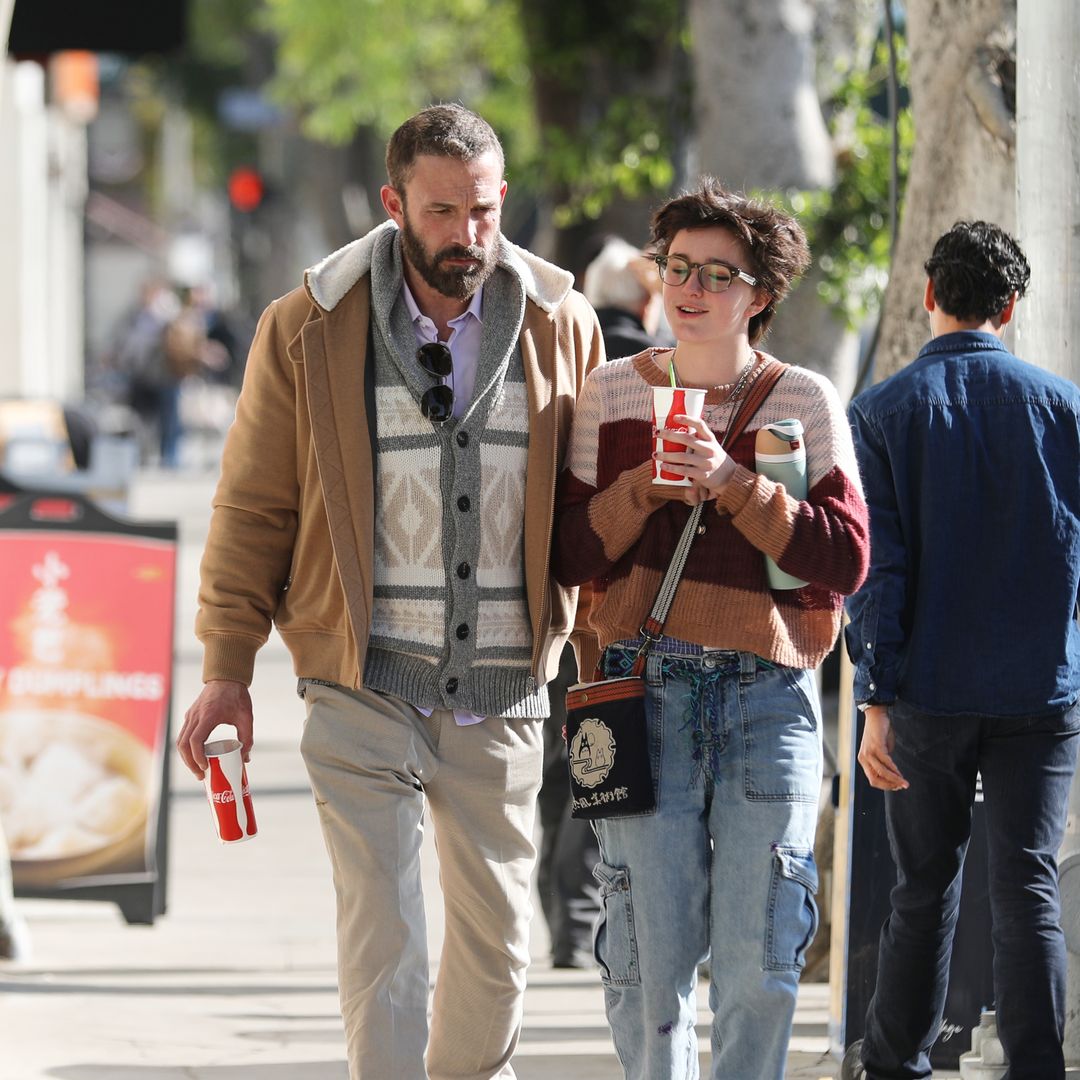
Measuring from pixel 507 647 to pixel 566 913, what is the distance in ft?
8.45

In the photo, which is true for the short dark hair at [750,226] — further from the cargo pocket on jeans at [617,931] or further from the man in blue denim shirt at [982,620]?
the cargo pocket on jeans at [617,931]

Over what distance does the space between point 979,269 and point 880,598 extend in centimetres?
71

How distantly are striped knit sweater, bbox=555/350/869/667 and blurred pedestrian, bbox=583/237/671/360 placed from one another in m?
2.51

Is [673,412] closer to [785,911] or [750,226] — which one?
[750,226]

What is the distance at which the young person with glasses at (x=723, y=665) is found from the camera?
3.87 m

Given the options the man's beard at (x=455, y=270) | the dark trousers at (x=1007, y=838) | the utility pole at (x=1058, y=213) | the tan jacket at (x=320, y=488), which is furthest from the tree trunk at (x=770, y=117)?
the man's beard at (x=455, y=270)

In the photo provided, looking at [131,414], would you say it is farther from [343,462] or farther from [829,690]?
[343,462]

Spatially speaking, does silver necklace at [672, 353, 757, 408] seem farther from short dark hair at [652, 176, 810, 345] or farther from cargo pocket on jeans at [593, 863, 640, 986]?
cargo pocket on jeans at [593, 863, 640, 986]

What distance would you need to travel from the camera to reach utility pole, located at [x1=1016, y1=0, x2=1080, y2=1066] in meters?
4.72

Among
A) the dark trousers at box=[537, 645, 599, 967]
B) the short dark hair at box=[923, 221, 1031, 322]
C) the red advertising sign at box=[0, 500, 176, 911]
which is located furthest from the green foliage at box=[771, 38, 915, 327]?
the short dark hair at box=[923, 221, 1031, 322]

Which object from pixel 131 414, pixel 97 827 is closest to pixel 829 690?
pixel 97 827

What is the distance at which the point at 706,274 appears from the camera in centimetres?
395

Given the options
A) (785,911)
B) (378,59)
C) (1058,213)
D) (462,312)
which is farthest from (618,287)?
(378,59)

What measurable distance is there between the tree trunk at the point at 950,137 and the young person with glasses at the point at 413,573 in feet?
7.10
